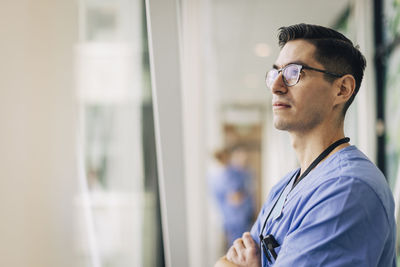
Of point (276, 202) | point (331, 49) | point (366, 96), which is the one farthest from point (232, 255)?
point (366, 96)

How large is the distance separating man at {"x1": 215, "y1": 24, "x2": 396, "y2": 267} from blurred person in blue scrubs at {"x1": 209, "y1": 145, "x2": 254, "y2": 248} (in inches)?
146

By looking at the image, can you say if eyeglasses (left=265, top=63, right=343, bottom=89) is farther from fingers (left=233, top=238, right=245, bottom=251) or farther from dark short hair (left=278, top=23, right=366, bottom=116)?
fingers (left=233, top=238, right=245, bottom=251)

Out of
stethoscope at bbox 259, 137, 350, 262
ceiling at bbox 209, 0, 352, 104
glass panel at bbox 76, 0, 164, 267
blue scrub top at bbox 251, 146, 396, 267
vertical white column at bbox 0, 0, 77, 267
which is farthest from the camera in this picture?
ceiling at bbox 209, 0, 352, 104

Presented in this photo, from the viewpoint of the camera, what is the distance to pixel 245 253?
98cm

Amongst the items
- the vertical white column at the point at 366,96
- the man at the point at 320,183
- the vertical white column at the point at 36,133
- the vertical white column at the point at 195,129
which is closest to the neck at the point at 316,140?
the man at the point at 320,183

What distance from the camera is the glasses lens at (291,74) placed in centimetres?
96

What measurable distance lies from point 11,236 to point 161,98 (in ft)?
2.44

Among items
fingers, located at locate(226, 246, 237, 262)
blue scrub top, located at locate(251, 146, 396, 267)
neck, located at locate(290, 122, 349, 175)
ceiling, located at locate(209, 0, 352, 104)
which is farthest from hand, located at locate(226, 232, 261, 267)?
ceiling, located at locate(209, 0, 352, 104)

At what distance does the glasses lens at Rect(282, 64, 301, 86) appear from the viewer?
96cm

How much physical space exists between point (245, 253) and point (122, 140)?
1.01 metres

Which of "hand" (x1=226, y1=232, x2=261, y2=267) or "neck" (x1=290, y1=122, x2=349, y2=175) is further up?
"neck" (x1=290, y1=122, x2=349, y2=175)

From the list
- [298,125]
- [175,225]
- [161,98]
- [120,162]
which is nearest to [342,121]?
[298,125]

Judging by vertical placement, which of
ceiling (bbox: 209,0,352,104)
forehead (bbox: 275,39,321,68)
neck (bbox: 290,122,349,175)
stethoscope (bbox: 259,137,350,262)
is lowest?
stethoscope (bbox: 259,137,350,262)

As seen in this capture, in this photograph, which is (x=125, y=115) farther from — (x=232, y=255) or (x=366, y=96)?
(x=366, y=96)
